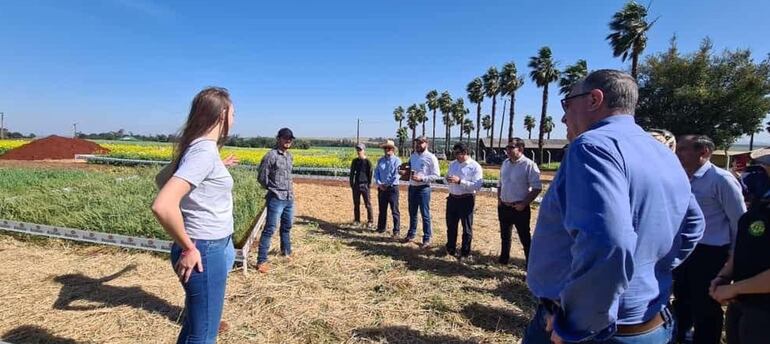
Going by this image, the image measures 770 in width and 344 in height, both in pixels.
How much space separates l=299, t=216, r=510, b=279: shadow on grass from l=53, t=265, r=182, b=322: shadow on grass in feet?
9.62

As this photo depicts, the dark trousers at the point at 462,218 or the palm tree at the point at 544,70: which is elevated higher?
the palm tree at the point at 544,70

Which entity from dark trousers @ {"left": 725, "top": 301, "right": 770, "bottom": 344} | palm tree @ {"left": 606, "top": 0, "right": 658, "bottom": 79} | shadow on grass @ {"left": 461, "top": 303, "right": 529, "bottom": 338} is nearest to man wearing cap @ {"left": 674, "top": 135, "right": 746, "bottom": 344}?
dark trousers @ {"left": 725, "top": 301, "right": 770, "bottom": 344}

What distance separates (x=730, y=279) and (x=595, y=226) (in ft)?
6.12

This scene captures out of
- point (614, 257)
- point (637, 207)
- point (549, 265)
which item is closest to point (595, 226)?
point (614, 257)

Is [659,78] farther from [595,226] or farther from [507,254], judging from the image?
[595,226]

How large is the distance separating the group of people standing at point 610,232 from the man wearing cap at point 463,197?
9.42ft

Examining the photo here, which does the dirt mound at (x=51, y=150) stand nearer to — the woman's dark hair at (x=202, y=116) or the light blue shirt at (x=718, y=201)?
the woman's dark hair at (x=202, y=116)

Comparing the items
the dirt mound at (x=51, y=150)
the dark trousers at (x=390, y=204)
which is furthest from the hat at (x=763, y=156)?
the dirt mound at (x=51, y=150)

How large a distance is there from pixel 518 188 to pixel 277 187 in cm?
325

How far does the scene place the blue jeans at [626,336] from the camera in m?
1.43

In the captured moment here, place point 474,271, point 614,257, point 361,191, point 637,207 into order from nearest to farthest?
point 614,257, point 637,207, point 474,271, point 361,191

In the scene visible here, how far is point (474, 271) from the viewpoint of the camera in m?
5.38

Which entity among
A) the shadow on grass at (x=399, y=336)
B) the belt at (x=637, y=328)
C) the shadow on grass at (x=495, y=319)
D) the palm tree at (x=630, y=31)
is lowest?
the shadow on grass at (x=399, y=336)

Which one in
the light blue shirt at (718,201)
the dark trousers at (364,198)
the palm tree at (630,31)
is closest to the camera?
the light blue shirt at (718,201)
